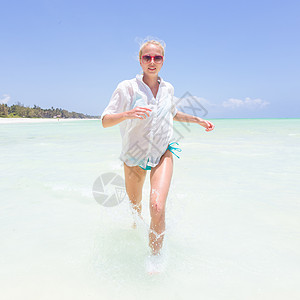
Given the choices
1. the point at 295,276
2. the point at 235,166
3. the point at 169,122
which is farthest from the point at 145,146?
the point at 235,166

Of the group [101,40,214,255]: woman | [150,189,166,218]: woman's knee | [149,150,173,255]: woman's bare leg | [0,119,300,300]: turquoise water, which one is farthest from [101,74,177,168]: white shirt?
[0,119,300,300]: turquoise water

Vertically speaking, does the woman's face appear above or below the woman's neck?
above

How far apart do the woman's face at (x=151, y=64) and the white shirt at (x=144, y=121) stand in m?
0.09

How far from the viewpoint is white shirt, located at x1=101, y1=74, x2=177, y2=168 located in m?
2.37

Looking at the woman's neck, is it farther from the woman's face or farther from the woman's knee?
the woman's knee

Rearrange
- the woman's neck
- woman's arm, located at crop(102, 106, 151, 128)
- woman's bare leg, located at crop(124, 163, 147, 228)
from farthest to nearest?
woman's bare leg, located at crop(124, 163, 147, 228) → the woman's neck → woman's arm, located at crop(102, 106, 151, 128)

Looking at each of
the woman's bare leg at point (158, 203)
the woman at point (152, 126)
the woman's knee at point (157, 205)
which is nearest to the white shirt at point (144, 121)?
the woman at point (152, 126)

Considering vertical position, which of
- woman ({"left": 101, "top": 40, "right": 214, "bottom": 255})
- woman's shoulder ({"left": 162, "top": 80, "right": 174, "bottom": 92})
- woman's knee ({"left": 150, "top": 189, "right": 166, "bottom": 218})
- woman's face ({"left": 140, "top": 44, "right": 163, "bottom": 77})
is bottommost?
woman's knee ({"left": 150, "top": 189, "right": 166, "bottom": 218})

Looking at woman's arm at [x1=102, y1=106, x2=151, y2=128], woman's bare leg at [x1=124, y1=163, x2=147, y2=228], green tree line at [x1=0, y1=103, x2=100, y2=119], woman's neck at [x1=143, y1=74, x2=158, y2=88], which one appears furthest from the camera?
green tree line at [x1=0, y1=103, x2=100, y2=119]

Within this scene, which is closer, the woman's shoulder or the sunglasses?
the sunglasses

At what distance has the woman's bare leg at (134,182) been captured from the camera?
107 inches

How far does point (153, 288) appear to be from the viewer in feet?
6.90

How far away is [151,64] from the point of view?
2398mm

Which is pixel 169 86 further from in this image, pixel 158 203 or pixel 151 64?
pixel 158 203
